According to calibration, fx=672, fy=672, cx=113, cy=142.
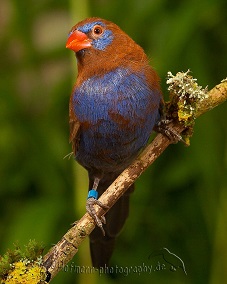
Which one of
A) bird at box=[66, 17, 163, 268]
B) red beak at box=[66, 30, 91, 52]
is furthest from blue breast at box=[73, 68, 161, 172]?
red beak at box=[66, 30, 91, 52]

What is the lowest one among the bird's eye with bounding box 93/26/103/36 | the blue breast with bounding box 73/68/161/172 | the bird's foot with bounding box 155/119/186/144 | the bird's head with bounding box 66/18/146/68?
the bird's foot with bounding box 155/119/186/144

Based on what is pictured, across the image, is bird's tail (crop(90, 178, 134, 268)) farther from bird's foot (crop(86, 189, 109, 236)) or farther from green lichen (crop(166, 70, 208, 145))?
green lichen (crop(166, 70, 208, 145))

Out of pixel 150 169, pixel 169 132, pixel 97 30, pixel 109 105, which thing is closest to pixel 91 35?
pixel 97 30

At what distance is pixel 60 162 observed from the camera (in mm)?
2797

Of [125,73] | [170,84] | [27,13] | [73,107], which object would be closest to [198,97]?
[170,84]

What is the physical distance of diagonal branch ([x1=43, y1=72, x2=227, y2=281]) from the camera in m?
1.49

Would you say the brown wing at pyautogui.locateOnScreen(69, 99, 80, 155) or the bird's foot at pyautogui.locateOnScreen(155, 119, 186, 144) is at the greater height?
the brown wing at pyautogui.locateOnScreen(69, 99, 80, 155)

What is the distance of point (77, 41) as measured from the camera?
187cm

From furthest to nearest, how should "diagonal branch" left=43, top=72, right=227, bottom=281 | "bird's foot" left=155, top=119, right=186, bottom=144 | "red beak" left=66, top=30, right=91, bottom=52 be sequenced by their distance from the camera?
1. "red beak" left=66, top=30, right=91, bottom=52
2. "bird's foot" left=155, top=119, right=186, bottom=144
3. "diagonal branch" left=43, top=72, right=227, bottom=281

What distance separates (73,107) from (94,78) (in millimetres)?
101

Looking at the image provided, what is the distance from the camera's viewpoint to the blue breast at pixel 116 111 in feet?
5.88

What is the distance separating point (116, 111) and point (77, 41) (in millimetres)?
240

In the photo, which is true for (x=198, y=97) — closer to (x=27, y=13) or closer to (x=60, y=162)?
(x=60, y=162)

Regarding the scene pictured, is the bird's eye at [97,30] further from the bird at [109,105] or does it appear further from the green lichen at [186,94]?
the green lichen at [186,94]
